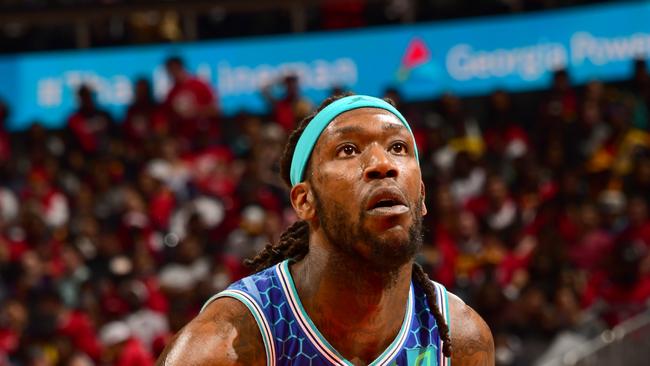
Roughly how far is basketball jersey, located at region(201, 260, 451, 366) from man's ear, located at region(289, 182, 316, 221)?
0.22 metres

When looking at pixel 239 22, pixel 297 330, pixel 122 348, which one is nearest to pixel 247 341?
pixel 297 330

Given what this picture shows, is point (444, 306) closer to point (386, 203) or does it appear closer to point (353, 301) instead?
point (353, 301)

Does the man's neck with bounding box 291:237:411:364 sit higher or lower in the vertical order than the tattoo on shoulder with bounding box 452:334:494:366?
higher

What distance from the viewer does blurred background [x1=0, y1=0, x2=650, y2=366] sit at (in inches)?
389

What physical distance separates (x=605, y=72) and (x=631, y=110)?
41.0 inches

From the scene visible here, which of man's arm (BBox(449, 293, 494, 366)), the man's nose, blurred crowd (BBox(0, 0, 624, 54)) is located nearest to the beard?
the man's nose

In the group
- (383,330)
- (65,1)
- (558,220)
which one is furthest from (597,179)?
(383,330)

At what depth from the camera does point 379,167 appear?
3.35 m

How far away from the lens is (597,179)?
11.2 m

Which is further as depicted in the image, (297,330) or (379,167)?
(297,330)

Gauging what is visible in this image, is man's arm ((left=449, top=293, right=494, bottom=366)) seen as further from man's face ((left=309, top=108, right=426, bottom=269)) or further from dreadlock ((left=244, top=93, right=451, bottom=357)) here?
man's face ((left=309, top=108, right=426, bottom=269))

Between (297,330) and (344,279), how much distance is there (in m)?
0.20

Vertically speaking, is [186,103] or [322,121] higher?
[322,121]

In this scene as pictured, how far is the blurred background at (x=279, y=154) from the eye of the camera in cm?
989
